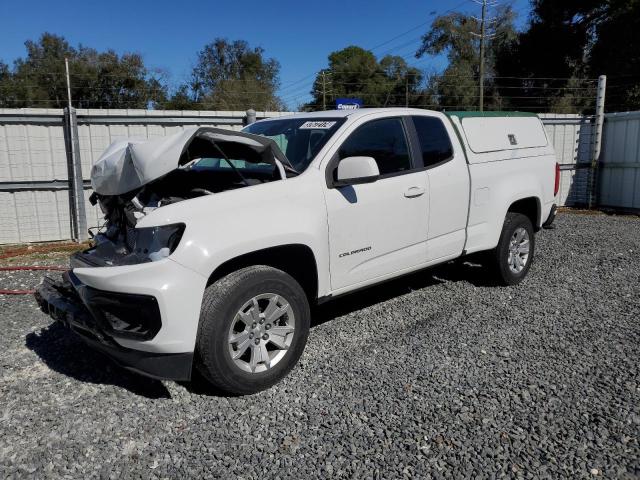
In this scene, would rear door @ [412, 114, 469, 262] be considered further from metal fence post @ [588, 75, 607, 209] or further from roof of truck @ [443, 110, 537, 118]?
metal fence post @ [588, 75, 607, 209]

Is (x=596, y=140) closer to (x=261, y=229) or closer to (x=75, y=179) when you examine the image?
(x=75, y=179)

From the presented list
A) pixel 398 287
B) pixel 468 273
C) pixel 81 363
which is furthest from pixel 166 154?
pixel 468 273

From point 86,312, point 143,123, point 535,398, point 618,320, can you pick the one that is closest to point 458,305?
point 618,320

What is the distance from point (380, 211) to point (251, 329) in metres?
1.49

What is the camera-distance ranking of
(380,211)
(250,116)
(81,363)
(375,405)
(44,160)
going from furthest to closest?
(250,116), (44,160), (380,211), (81,363), (375,405)

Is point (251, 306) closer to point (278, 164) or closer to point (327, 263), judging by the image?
point (327, 263)

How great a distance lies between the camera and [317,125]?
177 inches

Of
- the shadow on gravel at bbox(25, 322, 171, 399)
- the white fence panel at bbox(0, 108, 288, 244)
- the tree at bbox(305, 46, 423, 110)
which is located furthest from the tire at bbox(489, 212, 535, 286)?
the tree at bbox(305, 46, 423, 110)

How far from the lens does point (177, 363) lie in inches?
125

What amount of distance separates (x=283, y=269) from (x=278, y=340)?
0.56 meters

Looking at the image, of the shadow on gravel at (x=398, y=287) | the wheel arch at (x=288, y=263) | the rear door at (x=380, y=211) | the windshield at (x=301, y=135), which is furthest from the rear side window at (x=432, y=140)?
A: the wheel arch at (x=288, y=263)

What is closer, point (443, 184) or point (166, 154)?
point (166, 154)

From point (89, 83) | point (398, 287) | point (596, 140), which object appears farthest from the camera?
point (89, 83)

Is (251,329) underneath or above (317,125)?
underneath
